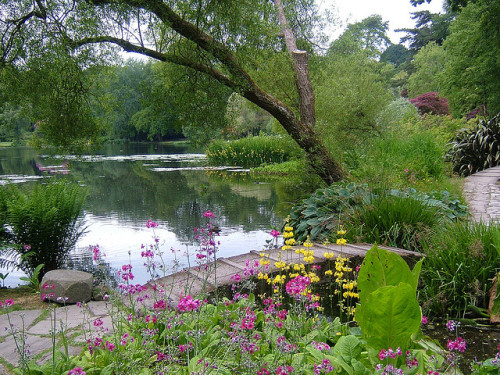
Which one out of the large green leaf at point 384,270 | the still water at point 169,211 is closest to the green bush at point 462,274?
the large green leaf at point 384,270

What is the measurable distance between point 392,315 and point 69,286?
3.13m

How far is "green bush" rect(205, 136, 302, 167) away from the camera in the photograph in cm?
1969

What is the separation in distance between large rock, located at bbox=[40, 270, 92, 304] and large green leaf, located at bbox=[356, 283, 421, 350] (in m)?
2.99

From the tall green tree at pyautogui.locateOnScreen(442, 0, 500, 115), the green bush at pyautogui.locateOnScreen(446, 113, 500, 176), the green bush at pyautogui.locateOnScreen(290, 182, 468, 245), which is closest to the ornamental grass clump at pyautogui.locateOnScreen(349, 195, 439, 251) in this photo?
the green bush at pyautogui.locateOnScreen(290, 182, 468, 245)

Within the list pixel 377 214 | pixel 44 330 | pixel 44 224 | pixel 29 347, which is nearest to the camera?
pixel 29 347

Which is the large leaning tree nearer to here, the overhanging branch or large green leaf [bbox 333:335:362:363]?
the overhanging branch

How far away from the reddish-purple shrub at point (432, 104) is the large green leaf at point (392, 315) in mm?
29253

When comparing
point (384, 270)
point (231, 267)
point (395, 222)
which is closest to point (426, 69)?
point (395, 222)

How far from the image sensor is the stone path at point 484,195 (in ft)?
17.0

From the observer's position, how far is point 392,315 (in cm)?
173

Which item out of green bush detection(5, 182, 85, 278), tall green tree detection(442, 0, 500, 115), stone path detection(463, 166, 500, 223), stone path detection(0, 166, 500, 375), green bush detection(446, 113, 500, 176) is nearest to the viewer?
stone path detection(0, 166, 500, 375)

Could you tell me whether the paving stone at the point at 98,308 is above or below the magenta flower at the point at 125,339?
below

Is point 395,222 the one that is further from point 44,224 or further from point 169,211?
point 169,211

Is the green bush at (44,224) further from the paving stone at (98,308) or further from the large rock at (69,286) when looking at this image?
the paving stone at (98,308)
